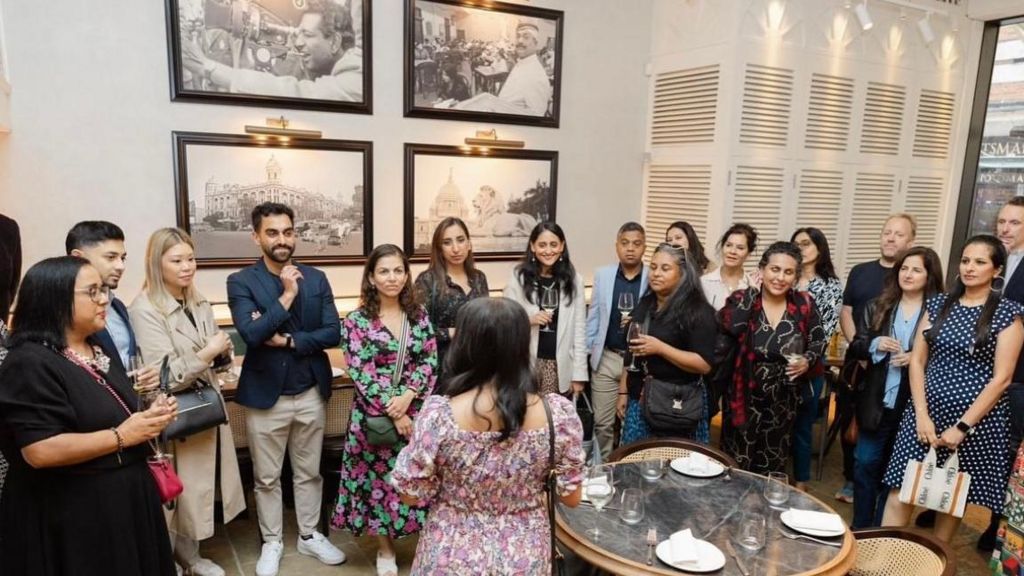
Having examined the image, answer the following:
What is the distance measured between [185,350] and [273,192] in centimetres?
211

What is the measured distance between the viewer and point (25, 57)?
153 inches

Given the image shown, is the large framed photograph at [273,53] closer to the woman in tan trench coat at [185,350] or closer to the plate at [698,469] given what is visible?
the woman in tan trench coat at [185,350]

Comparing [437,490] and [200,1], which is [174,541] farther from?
[200,1]

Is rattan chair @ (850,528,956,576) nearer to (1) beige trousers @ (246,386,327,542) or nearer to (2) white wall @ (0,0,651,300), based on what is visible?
(1) beige trousers @ (246,386,327,542)

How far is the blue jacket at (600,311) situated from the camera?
3917 millimetres

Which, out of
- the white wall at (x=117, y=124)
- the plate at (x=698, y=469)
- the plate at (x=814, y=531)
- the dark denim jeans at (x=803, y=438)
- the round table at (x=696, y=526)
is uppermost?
the white wall at (x=117, y=124)

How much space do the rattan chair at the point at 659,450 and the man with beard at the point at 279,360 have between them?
1.47 m

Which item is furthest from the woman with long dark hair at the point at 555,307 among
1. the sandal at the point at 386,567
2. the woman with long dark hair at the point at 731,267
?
the sandal at the point at 386,567

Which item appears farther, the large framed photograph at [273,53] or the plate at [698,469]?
the large framed photograph at [273,53]

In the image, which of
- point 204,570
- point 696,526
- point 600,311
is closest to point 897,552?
point 696,526

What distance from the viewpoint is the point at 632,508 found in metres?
2.35

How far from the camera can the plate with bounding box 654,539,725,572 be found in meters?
2.04

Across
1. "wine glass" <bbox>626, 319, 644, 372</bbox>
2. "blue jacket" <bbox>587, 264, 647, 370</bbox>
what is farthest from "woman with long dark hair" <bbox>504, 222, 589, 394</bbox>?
"wine glass" <bbox>626, 319, 644, 372</bbox>

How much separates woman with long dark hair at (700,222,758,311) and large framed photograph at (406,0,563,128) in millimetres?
2100
